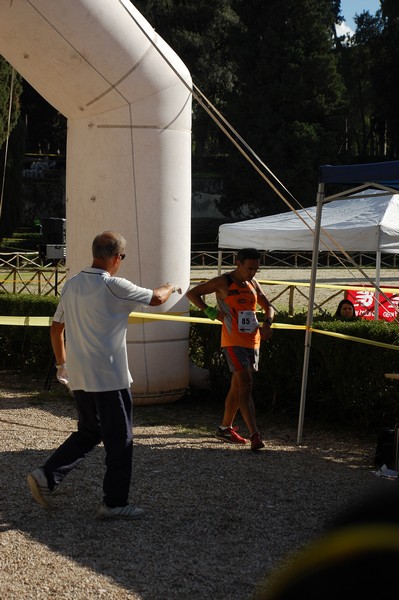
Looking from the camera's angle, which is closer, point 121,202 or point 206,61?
point 121,202

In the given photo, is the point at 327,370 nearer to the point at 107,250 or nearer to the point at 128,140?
the point at 128,140

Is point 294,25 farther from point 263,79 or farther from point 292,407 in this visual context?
point 292,407

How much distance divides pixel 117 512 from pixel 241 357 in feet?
7.80

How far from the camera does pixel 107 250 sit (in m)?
5.60

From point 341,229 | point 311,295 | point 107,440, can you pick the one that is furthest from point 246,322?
point 341,229

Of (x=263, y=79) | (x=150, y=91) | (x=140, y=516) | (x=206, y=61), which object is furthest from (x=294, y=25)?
(x=140, y=516)

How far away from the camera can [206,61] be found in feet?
185

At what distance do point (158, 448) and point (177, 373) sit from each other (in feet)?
7.03

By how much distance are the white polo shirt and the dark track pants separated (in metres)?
0.09

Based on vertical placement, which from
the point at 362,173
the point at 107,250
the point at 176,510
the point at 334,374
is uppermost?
the point at 362,173

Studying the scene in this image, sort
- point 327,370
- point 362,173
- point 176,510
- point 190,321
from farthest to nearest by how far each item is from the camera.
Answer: point 190,321 < point 327,370 < point 362,173 < point 176,510

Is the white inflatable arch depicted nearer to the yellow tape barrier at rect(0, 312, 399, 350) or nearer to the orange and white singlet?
the yellow tape barrier at rect(0, 312, 399, 350)

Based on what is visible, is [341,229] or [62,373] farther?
[341,229]

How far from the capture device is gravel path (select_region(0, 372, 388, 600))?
463 centimetres
